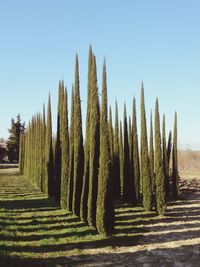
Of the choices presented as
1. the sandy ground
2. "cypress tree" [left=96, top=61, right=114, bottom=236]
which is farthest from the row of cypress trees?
the sandy ground

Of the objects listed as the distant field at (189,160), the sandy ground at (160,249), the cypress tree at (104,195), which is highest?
the distant field at (189,160)

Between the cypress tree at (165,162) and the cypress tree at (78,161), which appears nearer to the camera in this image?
the cypress tree at (78,161)

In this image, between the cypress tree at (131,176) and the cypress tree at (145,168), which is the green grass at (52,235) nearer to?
the cypress tree at (145,168)

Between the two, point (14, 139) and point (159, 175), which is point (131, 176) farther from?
point (14, 139)

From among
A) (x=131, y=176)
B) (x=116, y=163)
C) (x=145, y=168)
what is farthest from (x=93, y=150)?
(x=116, y=163)

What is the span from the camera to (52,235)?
685 inches

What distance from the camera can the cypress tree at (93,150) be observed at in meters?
19.4

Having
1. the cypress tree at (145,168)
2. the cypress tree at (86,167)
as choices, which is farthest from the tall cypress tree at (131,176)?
the cypress tree at (86,167)

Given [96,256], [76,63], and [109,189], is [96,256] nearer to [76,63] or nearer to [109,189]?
[109,189]

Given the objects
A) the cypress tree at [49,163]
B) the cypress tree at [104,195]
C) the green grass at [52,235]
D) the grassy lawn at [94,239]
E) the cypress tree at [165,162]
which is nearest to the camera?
the grassy lawn at [94,239]

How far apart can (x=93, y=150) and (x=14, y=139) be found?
216 feet

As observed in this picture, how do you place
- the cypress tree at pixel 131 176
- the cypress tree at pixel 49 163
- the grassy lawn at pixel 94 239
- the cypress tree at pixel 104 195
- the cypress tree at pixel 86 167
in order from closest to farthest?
the grassy lawn at pixel 94 239
the cypress tree at pixel 104 195
the cypress tree at pixel 86 167
the cypress tree at pixel 131 176
the cypress tree at pixel 49 163

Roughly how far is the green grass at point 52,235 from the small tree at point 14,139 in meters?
58.2

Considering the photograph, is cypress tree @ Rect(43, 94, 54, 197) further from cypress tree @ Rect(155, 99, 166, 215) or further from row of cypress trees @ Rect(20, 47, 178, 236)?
cypress tree @ Rect(155, 99, 166, 215)
